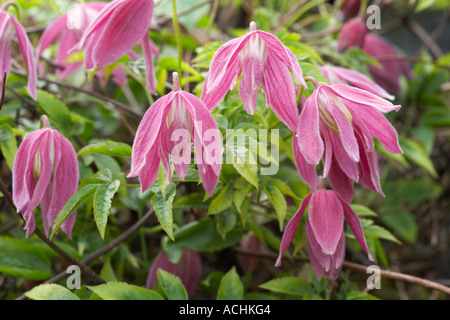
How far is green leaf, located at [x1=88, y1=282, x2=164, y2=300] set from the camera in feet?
2.09

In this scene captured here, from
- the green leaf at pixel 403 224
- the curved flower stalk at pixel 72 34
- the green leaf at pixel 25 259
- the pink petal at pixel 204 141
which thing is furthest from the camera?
the green leaf at pixel 403 224

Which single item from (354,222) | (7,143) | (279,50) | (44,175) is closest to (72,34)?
(7,143)

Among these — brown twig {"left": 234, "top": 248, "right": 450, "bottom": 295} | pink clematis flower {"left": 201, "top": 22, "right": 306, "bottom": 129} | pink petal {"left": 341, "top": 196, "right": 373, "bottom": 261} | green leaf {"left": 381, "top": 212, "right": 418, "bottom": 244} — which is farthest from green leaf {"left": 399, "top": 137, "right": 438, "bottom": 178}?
pink clematis flower {"left": 201, "top": 22, "right": 306, "bottom": 129}

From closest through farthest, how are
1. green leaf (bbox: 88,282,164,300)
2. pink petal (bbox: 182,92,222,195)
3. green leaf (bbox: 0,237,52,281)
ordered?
pink petal (bbox: 182,92,222,195) < green leaf (bbox: 88,282,164,300) < green leaf (bbox: 0,237,52,281)

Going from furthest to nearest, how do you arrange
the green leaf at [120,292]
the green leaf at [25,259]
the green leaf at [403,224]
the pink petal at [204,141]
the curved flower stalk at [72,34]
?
the green leaf at [403,224] → the curved flower stalk at [72,34] → the green leaf at [25,259] → the green leaf at [120,292] → the pink petal at [204,141]

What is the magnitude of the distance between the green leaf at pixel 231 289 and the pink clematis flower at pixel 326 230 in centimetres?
12

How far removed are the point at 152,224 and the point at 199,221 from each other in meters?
0.22

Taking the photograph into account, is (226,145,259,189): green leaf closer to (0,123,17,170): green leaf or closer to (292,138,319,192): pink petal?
(292,138,319,192): pink petal

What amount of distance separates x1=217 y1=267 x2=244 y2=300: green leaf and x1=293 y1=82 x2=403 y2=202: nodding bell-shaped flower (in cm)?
22

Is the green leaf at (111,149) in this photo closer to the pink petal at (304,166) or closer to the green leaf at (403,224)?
the pink petal at (304,166)

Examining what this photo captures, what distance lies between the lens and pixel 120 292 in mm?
654

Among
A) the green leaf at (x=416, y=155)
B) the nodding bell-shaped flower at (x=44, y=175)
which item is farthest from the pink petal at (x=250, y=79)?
the green leaf at (x=416, y=155)

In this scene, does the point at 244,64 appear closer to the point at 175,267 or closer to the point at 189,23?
the point at 175,267

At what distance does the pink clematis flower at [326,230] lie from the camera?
0.61 metres
